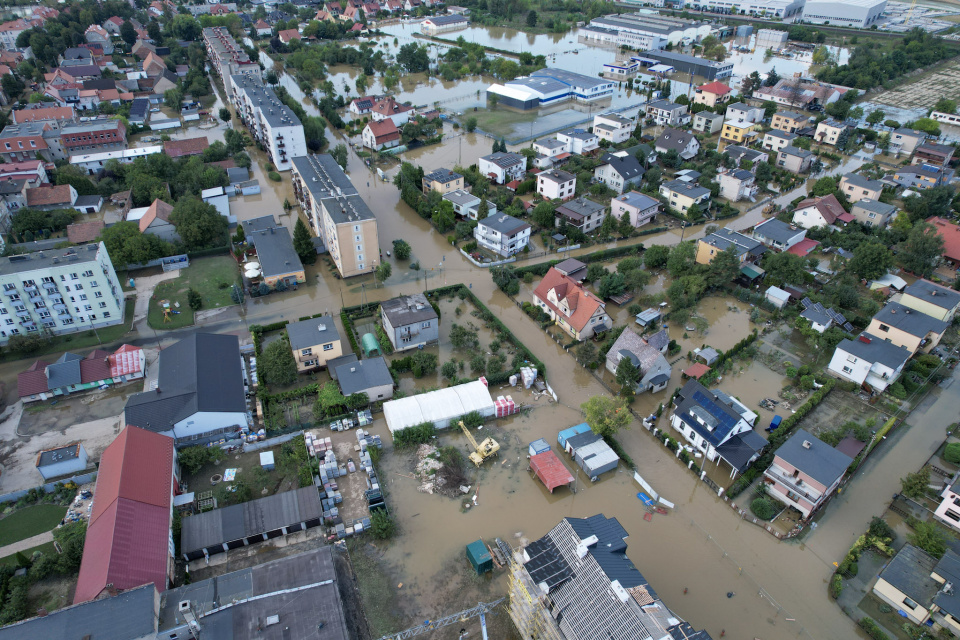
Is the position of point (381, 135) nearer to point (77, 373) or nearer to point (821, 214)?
point (77, 373)

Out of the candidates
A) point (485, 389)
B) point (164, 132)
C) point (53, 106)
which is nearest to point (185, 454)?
point (485, 389)

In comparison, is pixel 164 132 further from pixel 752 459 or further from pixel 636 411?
pixel 752 459

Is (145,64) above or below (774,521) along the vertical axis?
above

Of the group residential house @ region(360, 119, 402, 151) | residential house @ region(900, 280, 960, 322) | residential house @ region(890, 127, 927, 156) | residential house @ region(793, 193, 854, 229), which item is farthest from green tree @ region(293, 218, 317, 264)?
residential house @ region(890, 127, 927, 156)

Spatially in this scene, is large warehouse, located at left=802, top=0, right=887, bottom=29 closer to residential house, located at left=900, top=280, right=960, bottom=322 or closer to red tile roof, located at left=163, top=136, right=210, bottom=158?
residential house, located at left=900, top=280, right=960, bottom=322

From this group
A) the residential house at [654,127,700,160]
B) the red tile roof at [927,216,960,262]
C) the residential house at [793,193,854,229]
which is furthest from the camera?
the residential house at [654,127,700,160]

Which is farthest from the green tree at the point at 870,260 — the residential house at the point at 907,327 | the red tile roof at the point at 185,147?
the red tile roof at the point at 185,147

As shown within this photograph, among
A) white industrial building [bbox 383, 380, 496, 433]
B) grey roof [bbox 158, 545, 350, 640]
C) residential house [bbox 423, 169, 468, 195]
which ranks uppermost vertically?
residential house [bbox 423, 169, 468, 195]
